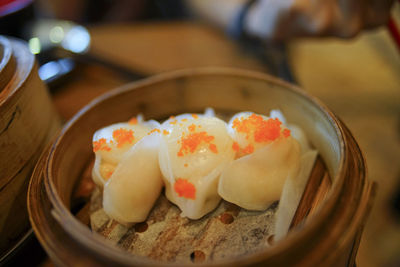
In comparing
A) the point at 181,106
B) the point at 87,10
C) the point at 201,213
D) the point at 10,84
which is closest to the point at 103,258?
the point at 201,213

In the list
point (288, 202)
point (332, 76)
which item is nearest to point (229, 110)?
point (288, 202)

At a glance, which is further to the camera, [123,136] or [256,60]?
[256,60]

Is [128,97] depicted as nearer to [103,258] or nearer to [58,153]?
[58,153]

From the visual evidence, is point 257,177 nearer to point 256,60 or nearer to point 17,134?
point 17,134

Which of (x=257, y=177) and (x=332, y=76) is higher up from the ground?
(x=257, y=177)

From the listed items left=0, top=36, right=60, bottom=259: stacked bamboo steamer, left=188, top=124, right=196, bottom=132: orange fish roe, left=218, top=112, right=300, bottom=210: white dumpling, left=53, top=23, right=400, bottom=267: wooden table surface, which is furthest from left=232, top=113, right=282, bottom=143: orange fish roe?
left=53, top=23, right=400, bottom=267: wooden table surface

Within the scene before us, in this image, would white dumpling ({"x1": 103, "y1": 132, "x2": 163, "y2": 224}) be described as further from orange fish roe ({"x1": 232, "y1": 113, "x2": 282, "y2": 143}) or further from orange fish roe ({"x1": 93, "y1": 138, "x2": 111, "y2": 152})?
orange fish roe ({"x1": 232, "y1": 113, "x2": 282, "y2": 143})
